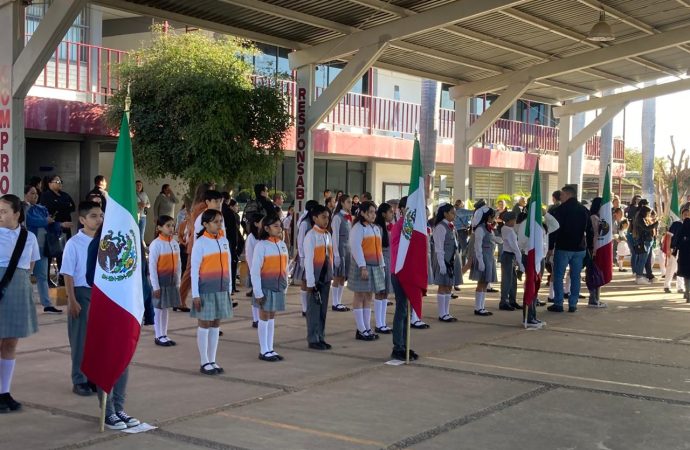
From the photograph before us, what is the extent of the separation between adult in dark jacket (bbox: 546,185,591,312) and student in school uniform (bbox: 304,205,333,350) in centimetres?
528

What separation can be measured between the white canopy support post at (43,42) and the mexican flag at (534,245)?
281 inches

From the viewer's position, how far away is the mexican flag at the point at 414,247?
9.19m

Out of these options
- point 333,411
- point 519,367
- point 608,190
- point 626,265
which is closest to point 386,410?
point 333,411

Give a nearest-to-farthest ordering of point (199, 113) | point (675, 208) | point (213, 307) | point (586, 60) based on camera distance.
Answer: point (213, 307)
point (199, 113)
point (675, 208)
point (586, 60)

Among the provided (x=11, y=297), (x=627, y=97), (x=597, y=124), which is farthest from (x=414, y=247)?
(x=597, y=124)

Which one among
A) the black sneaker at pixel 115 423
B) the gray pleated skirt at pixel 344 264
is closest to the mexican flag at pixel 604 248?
the gray pleated skirt at pixel 344 264

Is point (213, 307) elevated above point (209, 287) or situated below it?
below

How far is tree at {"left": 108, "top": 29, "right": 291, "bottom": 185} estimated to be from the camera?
636 inches

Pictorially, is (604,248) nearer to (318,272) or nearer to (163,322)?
(318,272)

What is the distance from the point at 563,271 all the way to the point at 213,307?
734 centimetres

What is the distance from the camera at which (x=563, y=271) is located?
45.5 feet

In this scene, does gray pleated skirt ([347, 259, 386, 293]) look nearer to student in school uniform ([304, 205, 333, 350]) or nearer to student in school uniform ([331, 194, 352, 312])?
student in school uniform ([304, 205, 333, 350])

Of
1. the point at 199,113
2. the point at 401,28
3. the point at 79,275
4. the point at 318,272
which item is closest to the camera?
the point at 79,275

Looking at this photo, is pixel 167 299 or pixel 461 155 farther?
pixel 461 155
